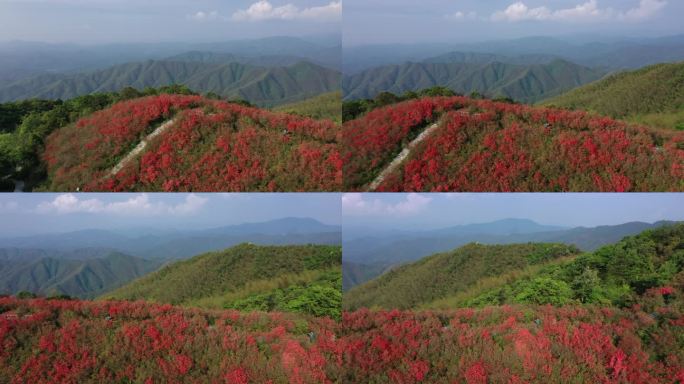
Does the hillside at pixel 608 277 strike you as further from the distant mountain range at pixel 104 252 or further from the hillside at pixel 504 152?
the distant mountain range at pixel 104 252

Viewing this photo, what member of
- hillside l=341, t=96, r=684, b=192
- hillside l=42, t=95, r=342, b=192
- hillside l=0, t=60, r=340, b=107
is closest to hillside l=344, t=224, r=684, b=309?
hillside l=341, t=96, r=684, b=192

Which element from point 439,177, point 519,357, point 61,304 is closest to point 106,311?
point 61,304

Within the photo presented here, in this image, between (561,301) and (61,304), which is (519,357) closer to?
(561,301)

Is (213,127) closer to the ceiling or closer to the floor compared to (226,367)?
closer to the ceiling

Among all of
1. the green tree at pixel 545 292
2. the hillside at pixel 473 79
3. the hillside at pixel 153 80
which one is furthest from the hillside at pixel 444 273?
the hillside at pixel 153 80

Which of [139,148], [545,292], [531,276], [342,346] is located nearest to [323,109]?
[139,148]

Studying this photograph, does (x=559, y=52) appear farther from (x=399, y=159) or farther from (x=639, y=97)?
(x=399, y=159)
